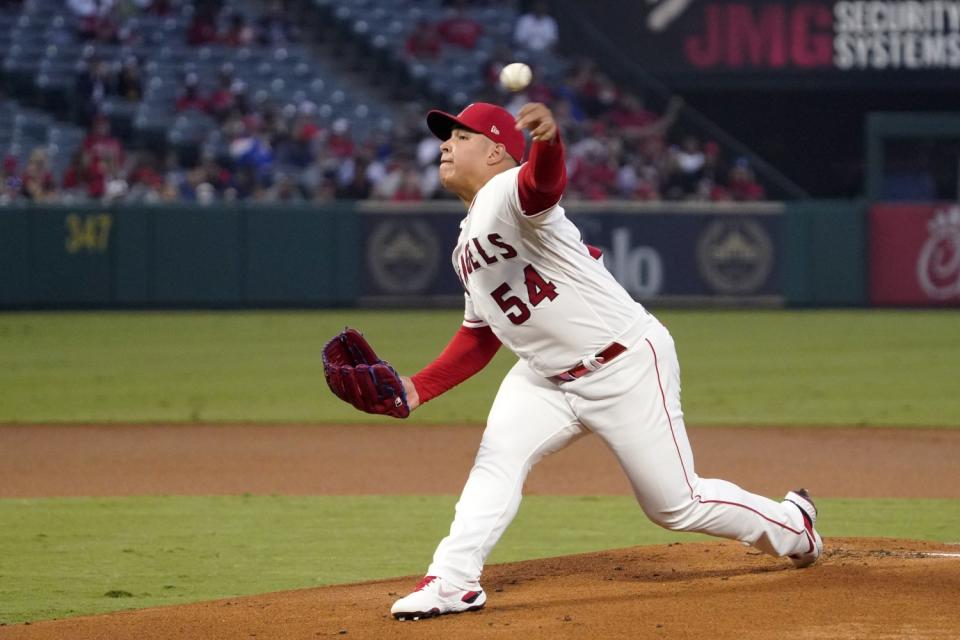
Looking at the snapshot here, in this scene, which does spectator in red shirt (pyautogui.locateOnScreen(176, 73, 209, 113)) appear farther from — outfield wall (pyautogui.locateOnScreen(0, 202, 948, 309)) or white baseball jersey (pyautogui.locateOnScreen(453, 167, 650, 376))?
white baseball jersey (pyautogui.locateOnScreen(453, 167, 650, 376))

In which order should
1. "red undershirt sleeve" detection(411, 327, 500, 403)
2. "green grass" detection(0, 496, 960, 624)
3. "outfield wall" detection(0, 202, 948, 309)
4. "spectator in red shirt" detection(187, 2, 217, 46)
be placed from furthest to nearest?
"spectator in red shirt" detection(187, 2, 217, 46) → "outfield wall" detection(0, 202, 948, 309) → "green grass" detection(0, 496, 960, 624) → "red undershirt sleeve" detection(411, 327, 500, 403)

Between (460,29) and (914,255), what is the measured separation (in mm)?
7862

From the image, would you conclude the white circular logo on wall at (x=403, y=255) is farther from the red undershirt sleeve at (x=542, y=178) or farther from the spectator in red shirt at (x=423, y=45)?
the red undershirt sleeve at (x=542, y=178)

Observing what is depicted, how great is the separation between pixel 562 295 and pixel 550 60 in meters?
18.1

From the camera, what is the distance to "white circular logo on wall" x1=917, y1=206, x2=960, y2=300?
18703 mm

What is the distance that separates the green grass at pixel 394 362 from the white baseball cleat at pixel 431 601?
246 inches

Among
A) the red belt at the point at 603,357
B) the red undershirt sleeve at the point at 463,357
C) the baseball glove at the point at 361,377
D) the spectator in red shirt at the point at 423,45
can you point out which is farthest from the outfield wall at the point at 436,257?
the red belt at the point at 603,357

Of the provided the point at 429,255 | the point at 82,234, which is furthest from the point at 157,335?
the point at 429,255

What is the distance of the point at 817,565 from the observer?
201 inches

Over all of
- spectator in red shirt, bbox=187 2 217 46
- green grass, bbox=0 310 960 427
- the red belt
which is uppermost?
spectator in red shirt, bbox=187 2 217 46

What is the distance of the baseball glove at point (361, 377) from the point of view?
456cm

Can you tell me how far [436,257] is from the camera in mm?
18859

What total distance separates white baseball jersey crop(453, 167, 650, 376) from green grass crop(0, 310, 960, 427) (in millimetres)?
6107

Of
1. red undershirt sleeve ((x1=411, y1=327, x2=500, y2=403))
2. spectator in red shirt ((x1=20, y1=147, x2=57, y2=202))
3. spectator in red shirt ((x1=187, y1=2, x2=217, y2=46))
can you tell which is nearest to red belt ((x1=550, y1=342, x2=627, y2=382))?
red undershirt sleeve ((x1=411, y1=327, x2=500, y2=403))
